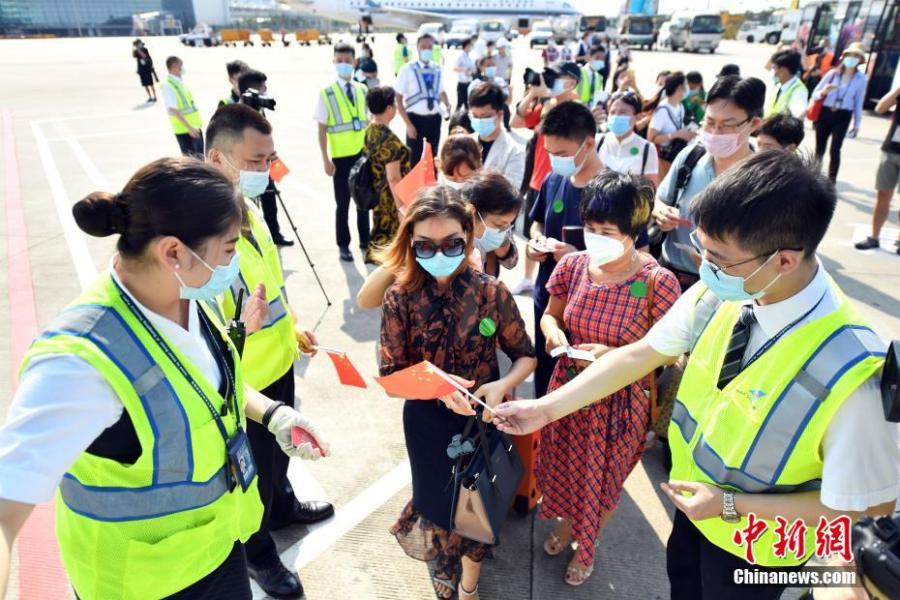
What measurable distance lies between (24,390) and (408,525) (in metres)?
1.74

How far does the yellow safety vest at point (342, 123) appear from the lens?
20.1 feet

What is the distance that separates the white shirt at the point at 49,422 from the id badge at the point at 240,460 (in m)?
0.40

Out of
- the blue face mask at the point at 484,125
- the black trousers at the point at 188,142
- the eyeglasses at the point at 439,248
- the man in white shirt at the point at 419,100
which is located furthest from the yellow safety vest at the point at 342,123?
the eyeglasses at the point at 439,248

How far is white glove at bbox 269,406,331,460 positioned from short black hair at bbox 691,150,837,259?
4.90 feet

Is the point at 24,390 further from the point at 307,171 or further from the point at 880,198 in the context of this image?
the point at 307,171

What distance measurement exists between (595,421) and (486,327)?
0.73m

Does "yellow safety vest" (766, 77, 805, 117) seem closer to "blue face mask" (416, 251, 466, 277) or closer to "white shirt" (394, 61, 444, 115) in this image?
"white shirt" (394, 61, 444, 115)

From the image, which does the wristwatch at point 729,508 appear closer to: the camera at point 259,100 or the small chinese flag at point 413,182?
the small chinese flag at point 413,182

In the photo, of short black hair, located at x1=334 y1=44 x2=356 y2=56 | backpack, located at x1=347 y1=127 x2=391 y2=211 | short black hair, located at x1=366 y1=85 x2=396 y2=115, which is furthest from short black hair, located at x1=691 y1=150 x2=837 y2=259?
short black hair, located at x1=334 y1=44 x2=356 y2=56

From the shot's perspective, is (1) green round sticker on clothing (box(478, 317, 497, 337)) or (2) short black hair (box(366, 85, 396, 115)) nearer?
(1) green round sticker on clothing (box(478, 317, 497, 337))

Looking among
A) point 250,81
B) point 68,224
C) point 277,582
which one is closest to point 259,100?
point 250,81

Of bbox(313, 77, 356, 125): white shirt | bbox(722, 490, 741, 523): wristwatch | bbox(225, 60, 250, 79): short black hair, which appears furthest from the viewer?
bbox(225, 60, 250, 79): short black hair

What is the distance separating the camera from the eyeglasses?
7.19 ft

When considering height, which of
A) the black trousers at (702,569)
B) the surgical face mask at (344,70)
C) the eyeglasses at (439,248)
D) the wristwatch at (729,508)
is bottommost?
the black trousers at (702,569)
